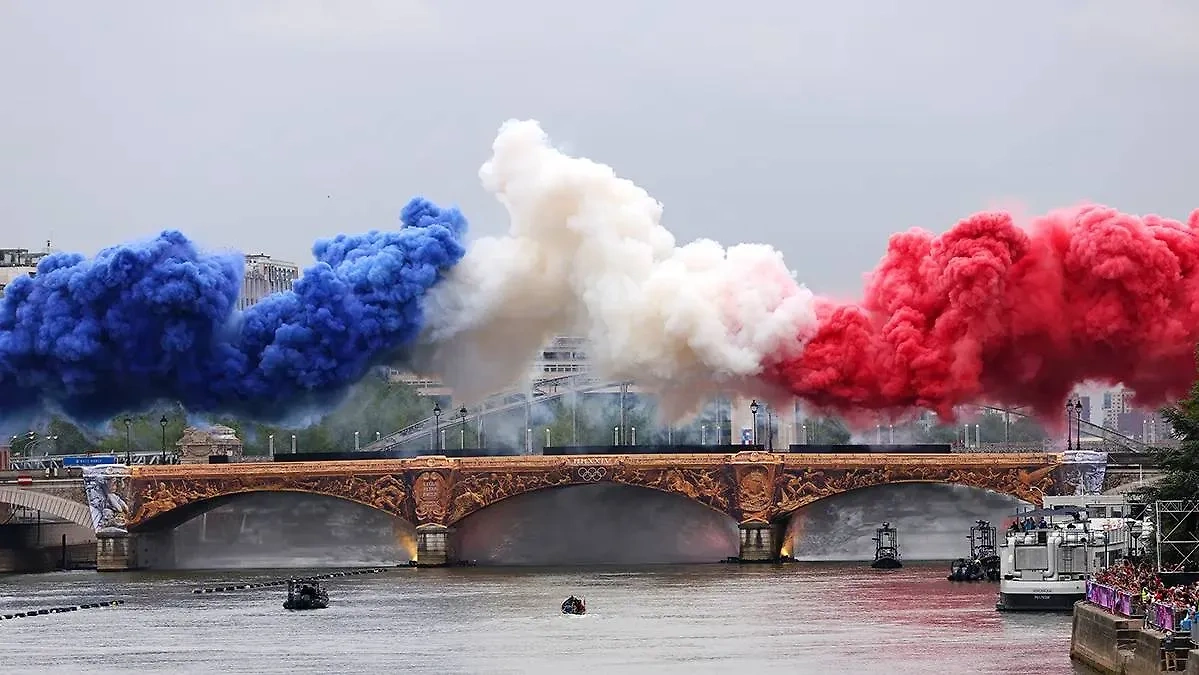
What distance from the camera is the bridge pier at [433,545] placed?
174 m

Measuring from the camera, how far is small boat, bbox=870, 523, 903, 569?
165 meters

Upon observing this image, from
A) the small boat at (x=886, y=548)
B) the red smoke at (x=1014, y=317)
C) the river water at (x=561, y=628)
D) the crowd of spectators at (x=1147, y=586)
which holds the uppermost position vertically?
the red smoke at (x=1014, y=317)

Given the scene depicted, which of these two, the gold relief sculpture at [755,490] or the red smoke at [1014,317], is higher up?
the red smoke at [1014,317]

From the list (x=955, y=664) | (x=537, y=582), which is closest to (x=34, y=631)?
(x=537, y=582)

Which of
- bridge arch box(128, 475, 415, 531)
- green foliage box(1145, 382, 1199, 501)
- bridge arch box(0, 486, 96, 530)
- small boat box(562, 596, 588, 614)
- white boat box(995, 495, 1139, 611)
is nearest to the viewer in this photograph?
green foliage box(1145, 382, 1199, 501)

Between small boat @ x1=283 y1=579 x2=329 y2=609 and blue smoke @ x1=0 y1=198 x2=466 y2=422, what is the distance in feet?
80.2

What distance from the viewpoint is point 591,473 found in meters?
168

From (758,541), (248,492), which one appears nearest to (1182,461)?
(758,541)

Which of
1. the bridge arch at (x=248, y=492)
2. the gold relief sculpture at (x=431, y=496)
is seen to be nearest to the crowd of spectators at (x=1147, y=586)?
the gold relief sculpture at (x=431, y=496)

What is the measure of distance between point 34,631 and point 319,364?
125 ft

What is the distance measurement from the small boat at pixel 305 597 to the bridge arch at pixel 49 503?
144 ft

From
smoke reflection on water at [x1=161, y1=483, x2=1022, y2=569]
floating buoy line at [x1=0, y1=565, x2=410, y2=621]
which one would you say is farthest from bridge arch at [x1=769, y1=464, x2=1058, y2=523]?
floating buoy line at [x1=0, y1=565, x2=410, y2=621]

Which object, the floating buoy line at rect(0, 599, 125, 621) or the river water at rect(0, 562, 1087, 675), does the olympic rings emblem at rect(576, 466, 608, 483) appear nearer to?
the river water at rect(0, 562, 1087, 675)

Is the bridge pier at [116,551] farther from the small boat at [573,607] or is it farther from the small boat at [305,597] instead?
the small boat at [573,607]
